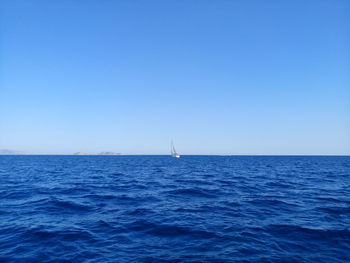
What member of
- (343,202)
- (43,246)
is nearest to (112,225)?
(43,246)

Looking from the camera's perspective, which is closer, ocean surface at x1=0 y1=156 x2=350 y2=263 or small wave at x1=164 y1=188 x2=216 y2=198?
ocean surface at x1=0 y1=156 x2=350 y2=263

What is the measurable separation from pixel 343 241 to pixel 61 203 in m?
17.8

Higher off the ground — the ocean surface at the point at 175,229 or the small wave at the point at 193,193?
the ocean surface at the point at 175,229

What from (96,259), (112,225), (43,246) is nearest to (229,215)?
(112,225)

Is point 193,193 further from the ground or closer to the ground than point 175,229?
closer to the ground

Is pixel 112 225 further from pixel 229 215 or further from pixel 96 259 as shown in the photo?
pixel 229 215

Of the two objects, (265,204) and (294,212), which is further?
(265,204)

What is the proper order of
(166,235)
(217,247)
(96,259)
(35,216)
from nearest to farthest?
(96,259), (217,247), (166,235), (35,216)

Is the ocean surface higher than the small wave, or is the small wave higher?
the ocean surface

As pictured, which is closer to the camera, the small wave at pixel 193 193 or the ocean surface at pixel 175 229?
the ocean surface at pixel 175 229

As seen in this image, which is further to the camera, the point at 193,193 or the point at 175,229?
the point at 193,193

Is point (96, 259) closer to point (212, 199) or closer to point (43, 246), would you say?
point (43, 246)

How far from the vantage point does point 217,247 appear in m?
8.05

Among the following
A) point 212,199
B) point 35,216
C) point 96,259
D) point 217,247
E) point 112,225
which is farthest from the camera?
point 212,199
